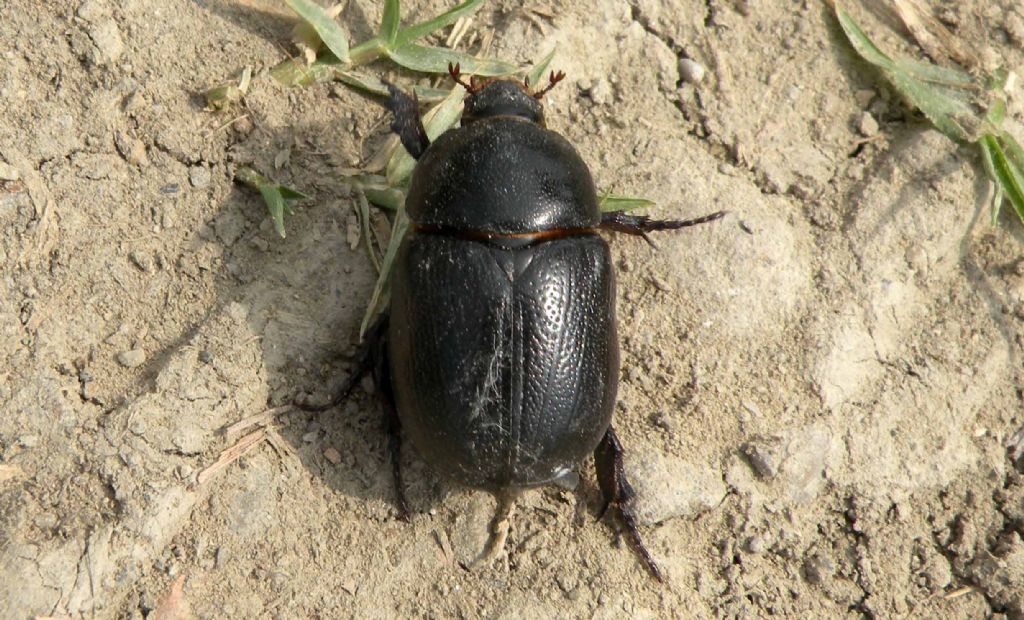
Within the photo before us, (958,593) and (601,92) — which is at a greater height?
(601,92)

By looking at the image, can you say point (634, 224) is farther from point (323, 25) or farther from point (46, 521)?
point (46, 521)

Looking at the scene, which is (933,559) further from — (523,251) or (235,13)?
(235,13)

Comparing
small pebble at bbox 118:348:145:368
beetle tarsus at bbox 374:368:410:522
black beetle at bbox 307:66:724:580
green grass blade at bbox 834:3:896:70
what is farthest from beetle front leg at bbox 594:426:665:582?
green grass blade at bbox 834:3:896:70

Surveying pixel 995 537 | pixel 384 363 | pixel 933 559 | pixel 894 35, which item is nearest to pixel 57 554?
pixel 384 363

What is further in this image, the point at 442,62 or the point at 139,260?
the point at 442,62

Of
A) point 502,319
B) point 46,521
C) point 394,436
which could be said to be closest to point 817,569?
point 502,319

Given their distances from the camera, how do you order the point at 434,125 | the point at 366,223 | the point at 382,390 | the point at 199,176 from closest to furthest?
1. the point at 382,390
2. the point at 199,176
3. the point at 366,223
4. the point at 434,125

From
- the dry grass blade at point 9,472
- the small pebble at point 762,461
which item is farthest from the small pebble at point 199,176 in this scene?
the small pebble at point 762,461
